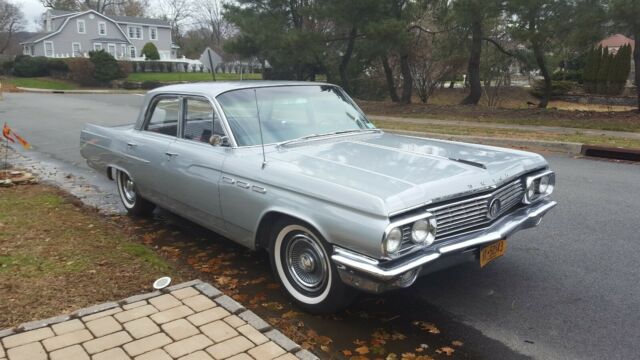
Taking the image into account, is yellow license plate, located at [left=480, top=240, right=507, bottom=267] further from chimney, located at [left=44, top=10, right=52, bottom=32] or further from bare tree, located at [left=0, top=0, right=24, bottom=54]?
bare tree, located at [left=0, top=0, right=24, bottom=54]

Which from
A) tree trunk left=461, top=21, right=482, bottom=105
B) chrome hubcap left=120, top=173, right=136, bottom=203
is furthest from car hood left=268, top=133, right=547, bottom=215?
tree trunk left=461, top=21, right=482, bottom=105

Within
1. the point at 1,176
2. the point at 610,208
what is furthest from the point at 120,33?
the point at 610,208

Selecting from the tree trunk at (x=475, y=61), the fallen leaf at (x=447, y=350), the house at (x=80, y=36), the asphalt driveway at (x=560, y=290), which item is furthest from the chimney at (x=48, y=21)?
the fallen leaf at (x=447, y=350)

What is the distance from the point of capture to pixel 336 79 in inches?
1133

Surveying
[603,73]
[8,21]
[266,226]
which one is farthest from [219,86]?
[8,21]

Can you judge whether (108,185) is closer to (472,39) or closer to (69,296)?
(69,296)

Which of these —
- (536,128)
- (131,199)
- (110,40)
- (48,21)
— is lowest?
(131,199)

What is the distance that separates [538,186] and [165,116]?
11.8 ft

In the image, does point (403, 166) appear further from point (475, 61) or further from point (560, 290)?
point (475, 61)

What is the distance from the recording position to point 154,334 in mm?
3150

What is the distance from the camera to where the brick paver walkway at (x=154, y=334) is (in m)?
2.94

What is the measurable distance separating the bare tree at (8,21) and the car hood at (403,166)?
3205 inches

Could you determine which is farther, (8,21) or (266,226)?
(8,21)

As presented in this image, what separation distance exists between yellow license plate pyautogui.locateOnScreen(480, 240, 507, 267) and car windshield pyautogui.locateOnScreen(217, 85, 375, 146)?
5.81 ft
